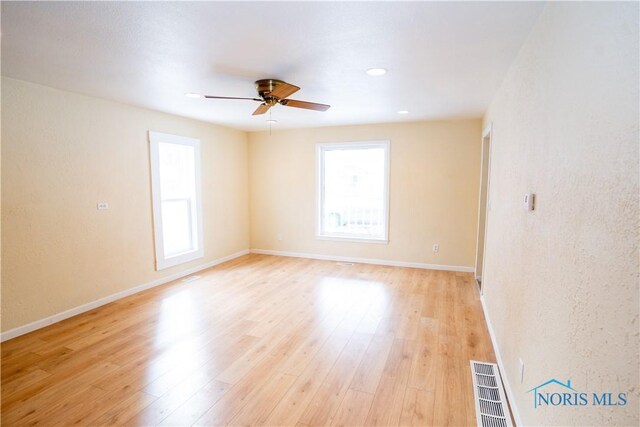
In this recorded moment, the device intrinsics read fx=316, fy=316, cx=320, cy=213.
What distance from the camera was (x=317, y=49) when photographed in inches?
86.9

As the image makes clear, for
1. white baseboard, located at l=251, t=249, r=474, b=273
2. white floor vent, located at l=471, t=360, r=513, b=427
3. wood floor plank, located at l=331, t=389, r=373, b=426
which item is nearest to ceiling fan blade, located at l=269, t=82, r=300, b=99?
wood floor plank, located at l=331, t=389, r=373, b=426

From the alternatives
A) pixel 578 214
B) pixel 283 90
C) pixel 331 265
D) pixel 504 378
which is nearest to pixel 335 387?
pixel 504 378

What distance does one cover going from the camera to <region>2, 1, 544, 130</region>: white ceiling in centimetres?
173

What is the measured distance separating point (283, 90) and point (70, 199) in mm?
2544

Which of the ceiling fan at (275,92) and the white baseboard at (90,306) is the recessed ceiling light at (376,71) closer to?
the ceiling fan at (275,92)

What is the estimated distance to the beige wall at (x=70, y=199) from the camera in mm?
2881

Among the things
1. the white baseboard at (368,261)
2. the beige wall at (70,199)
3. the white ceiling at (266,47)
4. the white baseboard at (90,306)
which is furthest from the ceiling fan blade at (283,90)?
the white baseboard at (368,261)

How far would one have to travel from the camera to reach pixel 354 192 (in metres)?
5.59

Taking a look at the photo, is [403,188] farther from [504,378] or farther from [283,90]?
[504,378]

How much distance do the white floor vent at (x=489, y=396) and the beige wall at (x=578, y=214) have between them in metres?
0.15

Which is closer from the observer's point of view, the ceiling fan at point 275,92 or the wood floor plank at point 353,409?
the wood floor plank at point 353,409

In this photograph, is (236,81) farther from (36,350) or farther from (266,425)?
(36,350)

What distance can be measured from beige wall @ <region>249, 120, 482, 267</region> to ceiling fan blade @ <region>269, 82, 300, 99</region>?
2.69 meters

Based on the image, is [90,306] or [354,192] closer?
[90,306]
